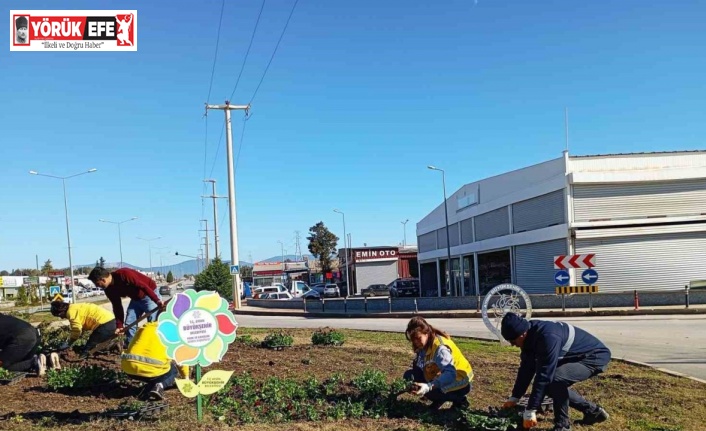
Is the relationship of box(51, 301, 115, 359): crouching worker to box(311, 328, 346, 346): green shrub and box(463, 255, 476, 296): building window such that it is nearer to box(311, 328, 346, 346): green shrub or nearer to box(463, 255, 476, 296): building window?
box(311, 328, 346, 346): green shrub

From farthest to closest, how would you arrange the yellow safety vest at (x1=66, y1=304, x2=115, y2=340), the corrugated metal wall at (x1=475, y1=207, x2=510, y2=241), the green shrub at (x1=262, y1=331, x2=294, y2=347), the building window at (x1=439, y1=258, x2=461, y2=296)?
the building window at (x1=439, y1=258, x2=461, y2=296) → the corrugated metal wall at (x1=475, y1=207, x2=510, y2=241) → the green shrub at (x1=262, y1=331, x2=294, y2=347) → the yellow safety vest at (x1=66, y1=304, x2=115, y2=340)

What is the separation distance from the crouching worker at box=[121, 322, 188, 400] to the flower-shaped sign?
854mm

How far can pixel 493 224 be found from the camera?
41094mm

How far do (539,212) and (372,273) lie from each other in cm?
3560

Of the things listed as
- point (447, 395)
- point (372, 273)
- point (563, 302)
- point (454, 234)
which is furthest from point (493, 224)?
point (447, 395)

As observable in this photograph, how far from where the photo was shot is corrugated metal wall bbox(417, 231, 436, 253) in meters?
57.3

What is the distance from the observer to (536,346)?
5.27 meters

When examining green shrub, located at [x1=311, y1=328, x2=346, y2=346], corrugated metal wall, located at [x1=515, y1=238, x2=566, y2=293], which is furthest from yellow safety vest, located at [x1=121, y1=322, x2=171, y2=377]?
corrugated metal wall, located at [x1=515, y1=238, x2=566, y2=293]

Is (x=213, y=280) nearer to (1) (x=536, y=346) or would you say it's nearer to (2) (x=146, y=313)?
(2) (x=146, y=313)

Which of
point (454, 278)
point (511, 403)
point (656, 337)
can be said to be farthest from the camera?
point (454, 278)

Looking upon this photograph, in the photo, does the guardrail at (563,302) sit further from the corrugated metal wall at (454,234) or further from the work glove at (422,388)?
the work glove at (422,388)

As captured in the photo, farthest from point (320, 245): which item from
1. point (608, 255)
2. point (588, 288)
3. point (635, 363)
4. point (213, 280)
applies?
point (635, 363)

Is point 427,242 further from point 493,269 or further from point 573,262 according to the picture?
point 573,262

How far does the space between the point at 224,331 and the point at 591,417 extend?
12.4 feet
